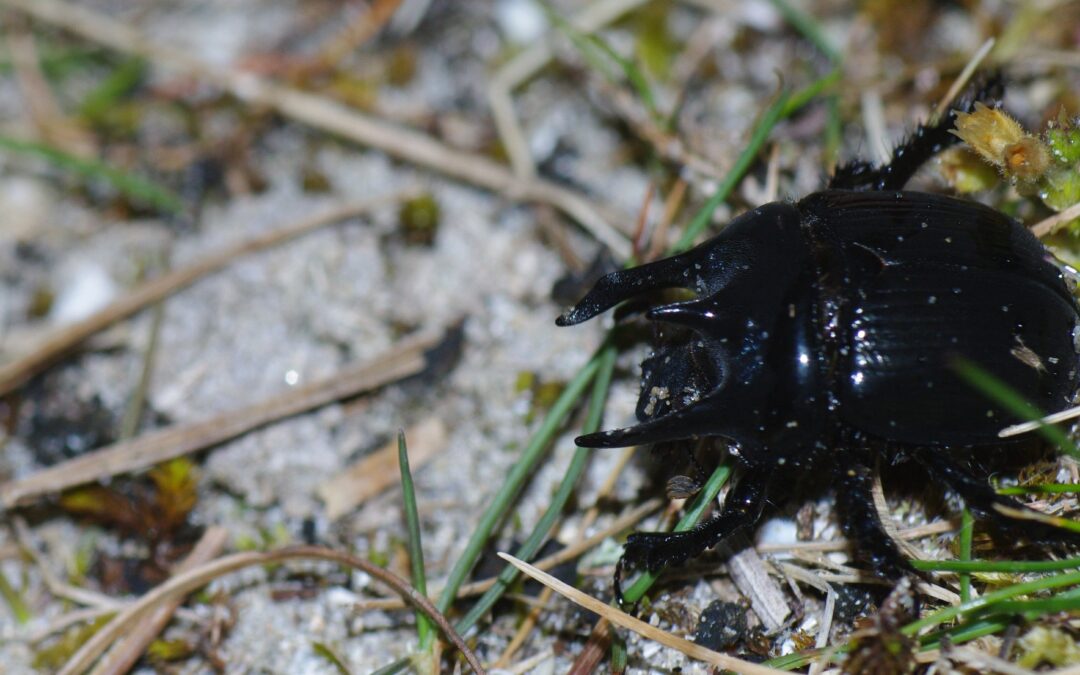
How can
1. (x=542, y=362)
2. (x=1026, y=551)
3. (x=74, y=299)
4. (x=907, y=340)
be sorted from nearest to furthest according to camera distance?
(x=907, y=340)
(x=1026, y=551)
(x=542, y=362)
(x=74, y=299)

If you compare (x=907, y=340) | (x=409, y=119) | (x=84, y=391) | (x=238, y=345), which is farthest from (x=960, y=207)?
(x=84, y=391)

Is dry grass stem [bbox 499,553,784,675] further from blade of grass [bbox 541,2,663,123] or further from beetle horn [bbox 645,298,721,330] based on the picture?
blade of grass [bbox 541,2,663,123]

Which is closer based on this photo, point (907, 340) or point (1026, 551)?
point (907, 340)

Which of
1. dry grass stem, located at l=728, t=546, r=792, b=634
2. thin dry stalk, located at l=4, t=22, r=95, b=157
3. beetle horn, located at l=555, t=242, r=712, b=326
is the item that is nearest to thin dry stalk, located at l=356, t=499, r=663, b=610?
dry grass stem, located at l=728, t=546, r=792, b=634

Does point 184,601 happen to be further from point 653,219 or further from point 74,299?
point 653,219

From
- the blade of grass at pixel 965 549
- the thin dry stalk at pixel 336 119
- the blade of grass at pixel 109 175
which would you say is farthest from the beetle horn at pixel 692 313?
the blade of grass at pixel 109 175

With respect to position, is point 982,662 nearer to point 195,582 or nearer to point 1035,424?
point 1035,424
